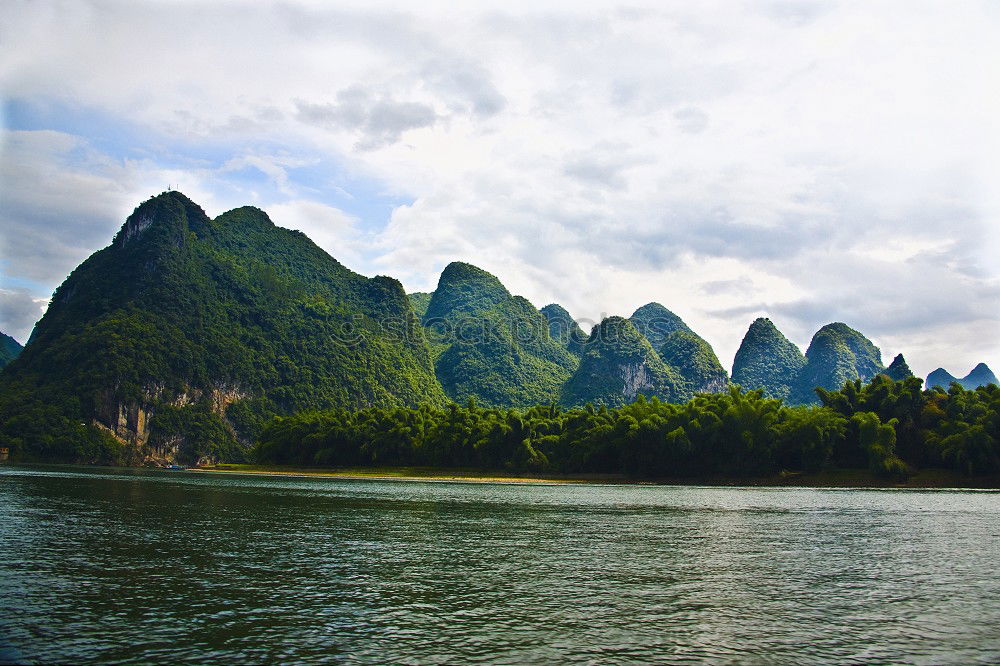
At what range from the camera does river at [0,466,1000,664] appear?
53.9ft

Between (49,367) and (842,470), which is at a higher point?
(49,367)

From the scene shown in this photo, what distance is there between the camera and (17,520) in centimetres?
3916

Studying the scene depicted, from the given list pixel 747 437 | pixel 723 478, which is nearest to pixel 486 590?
pixel 747 437

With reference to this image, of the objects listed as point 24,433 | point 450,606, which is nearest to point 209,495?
point 450,606

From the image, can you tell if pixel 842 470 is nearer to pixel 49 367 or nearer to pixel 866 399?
pixel 866 399

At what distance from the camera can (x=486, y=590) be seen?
76.5ft

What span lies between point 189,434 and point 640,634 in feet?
654

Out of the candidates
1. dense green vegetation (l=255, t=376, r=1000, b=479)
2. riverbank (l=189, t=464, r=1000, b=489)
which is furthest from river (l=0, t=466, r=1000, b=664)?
riverbank (l=189, t=464, r=1000, b=489)

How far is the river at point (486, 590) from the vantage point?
16.4m

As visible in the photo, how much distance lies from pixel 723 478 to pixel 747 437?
770 centimetres

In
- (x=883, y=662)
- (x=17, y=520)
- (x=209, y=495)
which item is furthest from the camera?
(x=209, y=495)

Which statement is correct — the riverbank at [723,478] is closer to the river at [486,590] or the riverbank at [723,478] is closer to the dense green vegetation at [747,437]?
the dense green vegetation at [747,437]

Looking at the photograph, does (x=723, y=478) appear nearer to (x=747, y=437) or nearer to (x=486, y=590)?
(x=747, y=437)

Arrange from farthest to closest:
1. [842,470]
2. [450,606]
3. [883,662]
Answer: [842,470] < [450,606] < [883,662]
